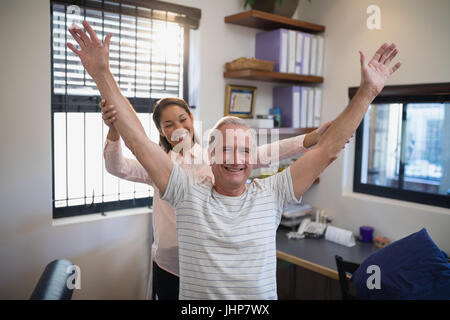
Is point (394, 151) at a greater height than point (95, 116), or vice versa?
point (95, 116)

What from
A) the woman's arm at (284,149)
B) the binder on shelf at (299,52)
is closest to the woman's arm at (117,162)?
the woman's arm at (284,149)

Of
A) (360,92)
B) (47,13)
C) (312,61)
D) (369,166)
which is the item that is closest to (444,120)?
(369,166)

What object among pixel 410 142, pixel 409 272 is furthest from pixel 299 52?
pixel 409 272

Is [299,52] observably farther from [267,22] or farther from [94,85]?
[94,85]

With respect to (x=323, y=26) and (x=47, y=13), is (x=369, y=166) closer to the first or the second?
(x=323, y=26)

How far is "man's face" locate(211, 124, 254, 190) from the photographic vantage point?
120cm

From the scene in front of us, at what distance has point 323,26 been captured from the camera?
302 cm

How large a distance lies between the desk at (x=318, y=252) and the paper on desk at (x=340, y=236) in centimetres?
3

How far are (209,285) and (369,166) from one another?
239 cm

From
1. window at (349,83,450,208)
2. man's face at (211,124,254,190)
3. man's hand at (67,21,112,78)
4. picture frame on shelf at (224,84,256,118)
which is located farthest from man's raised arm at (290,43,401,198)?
picture frame on shelf at (224,84,256,118)

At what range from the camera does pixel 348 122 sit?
1172 mm

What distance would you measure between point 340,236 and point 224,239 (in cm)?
178
